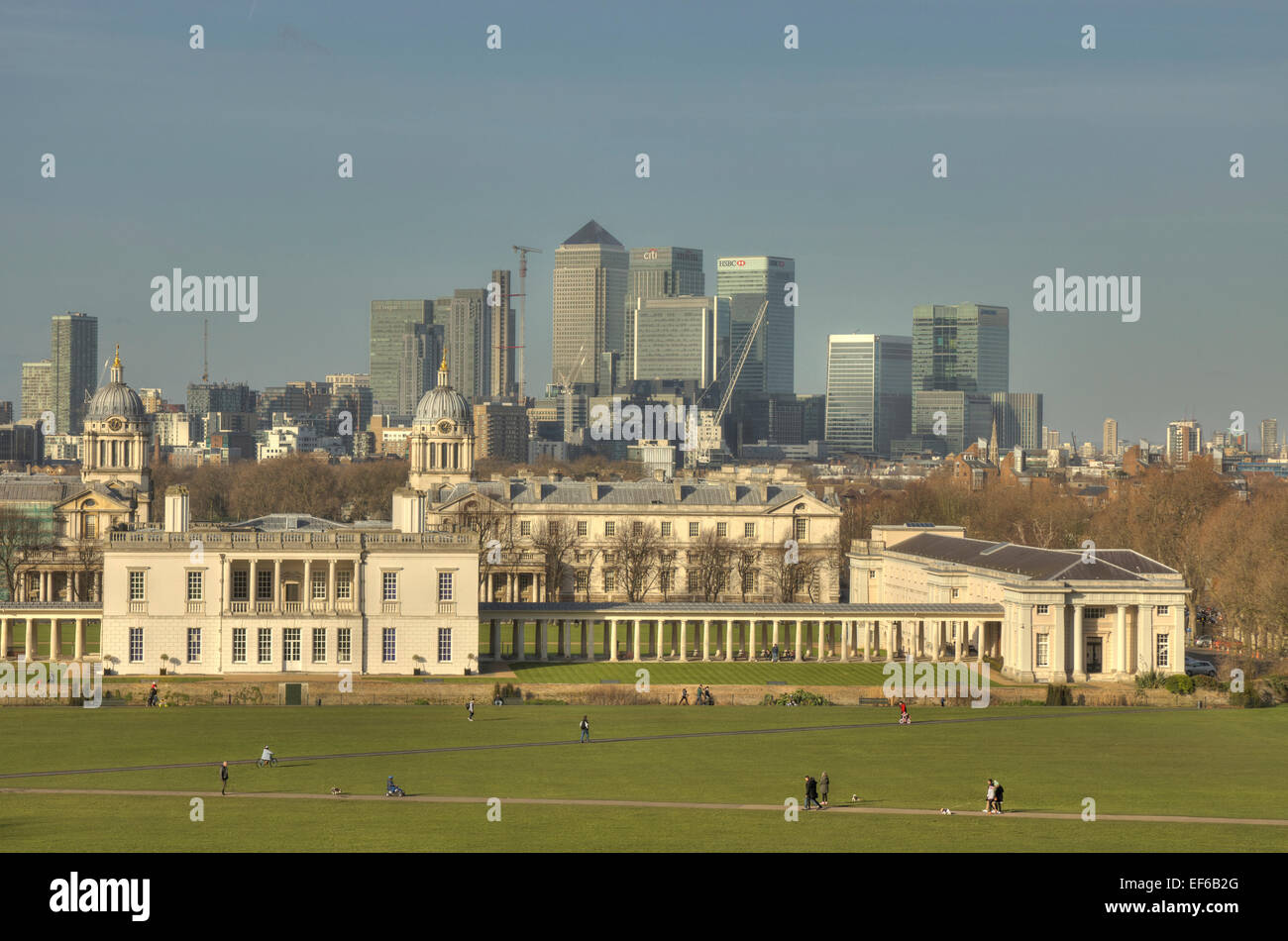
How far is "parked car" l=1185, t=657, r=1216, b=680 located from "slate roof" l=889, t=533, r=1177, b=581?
4.68 m

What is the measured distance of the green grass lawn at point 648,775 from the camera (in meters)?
45.9

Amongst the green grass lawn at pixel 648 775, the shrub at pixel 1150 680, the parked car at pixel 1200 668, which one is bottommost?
the parked car at pixel 1200 668

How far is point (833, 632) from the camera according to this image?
99125 millimetres

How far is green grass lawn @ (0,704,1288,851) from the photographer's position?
151ft

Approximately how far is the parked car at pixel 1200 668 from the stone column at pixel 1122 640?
2.99 m

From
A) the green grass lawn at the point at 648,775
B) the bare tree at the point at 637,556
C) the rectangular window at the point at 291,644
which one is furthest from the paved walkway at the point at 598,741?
the bare tree at the point at 637,556

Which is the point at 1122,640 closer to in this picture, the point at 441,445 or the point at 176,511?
the point at 176,511

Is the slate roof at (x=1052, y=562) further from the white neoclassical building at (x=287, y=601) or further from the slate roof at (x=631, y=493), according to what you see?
the white neoclassical building at (x=287, y=601)

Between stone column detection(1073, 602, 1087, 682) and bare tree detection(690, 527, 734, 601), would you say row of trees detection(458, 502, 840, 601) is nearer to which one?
bare tree detection(690, 527, 734, 601)

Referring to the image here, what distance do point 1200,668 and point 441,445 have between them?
7681 centimetres

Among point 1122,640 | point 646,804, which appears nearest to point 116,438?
point 1122,640

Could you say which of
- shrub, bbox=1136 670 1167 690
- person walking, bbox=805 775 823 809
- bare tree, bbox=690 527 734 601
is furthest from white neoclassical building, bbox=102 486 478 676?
person walking, bbox=805 775 823 809
